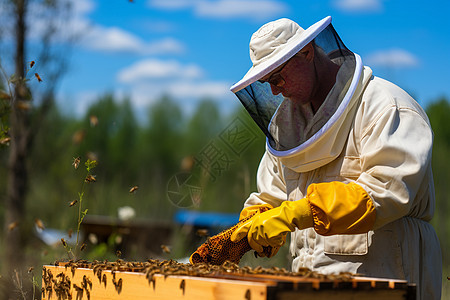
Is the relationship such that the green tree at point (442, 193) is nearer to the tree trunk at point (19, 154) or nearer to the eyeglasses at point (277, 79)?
the tree trunk at point (19, 154)

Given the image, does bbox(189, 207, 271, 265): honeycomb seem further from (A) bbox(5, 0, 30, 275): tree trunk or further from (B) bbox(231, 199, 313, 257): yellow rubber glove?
(A) bbox(5, 0, 30, 275): tree trunk

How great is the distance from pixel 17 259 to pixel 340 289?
645cm

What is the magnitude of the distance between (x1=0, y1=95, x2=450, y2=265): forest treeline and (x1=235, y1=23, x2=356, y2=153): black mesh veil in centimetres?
74

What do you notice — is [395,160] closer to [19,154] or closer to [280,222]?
[280,222]

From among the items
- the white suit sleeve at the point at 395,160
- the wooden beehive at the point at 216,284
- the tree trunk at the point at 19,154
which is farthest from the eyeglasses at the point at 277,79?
the tree trunk at the point at 19,154

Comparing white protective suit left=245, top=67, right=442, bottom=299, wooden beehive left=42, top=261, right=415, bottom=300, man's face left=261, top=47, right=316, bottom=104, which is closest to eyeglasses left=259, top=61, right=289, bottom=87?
man's face left=261, top=47, right=316, bottom=104

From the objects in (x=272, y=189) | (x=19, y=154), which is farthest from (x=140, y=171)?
(x=272, y=189)

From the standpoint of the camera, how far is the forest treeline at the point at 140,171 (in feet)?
13.4

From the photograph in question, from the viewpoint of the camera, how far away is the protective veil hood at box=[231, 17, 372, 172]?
256cm

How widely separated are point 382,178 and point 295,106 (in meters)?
0.71

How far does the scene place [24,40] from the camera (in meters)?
8.29

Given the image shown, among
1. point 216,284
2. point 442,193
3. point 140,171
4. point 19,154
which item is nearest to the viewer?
point 216,284

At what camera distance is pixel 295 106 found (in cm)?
290

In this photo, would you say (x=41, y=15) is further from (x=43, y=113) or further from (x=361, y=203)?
(x=361, y=203)
